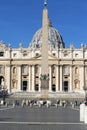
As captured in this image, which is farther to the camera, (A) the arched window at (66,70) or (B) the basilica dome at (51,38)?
(B) the basilica dome at (51,38)

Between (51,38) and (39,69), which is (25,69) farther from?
(51,38)

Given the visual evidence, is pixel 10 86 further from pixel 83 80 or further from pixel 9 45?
pixel 83 80

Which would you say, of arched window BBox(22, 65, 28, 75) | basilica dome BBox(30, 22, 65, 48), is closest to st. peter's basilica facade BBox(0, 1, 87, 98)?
arched window BBox(22, 65, 28, 75)

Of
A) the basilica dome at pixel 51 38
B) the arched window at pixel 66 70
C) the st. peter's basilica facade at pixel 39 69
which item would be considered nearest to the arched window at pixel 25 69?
the st. peter's basilica facade at pixel 39 69

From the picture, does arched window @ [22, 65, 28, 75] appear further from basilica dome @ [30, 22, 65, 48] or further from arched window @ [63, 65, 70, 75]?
basilica dome @ [30, 22, 65, 48]

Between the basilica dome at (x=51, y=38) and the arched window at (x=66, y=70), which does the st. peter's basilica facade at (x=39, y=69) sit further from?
the basilica dome at (x=51, y=38)

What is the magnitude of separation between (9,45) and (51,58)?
10.6 metres

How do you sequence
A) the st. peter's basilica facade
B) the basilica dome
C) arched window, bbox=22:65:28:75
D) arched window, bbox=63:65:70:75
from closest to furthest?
the st. peter's basilica facade < arched window, bbox=63:65:70:75 < arched window, bbox=22:65:28:75 < the basilica dome

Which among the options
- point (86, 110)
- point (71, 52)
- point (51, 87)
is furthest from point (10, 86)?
point (86, 110)

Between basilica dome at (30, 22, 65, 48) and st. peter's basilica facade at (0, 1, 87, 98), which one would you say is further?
basilica dome at (30, 22, 65, 48)

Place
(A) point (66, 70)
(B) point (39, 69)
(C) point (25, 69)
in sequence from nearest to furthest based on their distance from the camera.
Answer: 1. (B) point (39, 69)
2. (A) point (66, 70)
3. (C) point (25, 69)

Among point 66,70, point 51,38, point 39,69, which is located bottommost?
point 66,70

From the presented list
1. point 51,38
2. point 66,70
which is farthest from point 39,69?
point 51,38

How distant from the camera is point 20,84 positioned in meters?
99.4
